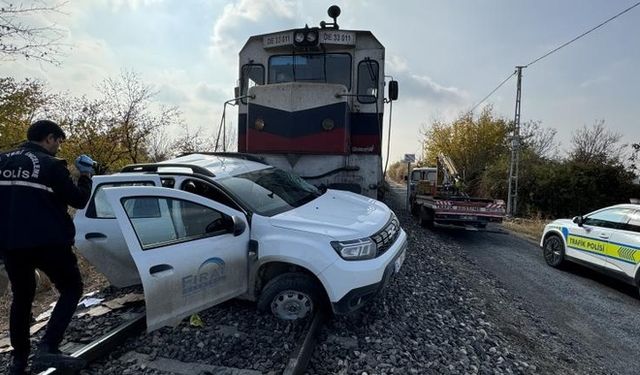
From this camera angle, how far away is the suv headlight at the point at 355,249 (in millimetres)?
3547

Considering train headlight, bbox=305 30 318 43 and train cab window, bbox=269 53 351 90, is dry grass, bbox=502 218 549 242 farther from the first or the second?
train headlight, bbox=305 30 318 43

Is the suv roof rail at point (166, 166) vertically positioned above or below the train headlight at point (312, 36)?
below

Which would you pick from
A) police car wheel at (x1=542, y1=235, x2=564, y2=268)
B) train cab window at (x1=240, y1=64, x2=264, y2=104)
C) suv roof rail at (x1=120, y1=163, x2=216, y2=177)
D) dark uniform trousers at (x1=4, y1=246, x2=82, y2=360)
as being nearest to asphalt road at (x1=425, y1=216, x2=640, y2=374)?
police car wheel at (x1=542, y1=235, x2=564, y2=268)

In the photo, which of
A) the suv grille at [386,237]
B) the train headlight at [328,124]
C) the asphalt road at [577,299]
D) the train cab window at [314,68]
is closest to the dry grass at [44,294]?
the suv grille at [386,237]

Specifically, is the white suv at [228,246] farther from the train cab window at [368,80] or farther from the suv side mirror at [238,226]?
the train cab window at [368,80]

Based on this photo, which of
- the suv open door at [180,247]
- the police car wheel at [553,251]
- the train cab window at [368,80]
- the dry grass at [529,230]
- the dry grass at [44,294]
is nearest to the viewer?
the suv open door at [180,247]

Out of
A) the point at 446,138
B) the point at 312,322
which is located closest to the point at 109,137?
the point at 312,322

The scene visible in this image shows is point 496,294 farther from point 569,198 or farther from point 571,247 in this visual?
point 569,198

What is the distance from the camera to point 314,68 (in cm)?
751

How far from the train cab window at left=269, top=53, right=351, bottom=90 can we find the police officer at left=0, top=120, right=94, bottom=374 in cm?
501

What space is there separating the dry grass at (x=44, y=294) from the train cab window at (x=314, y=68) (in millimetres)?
4871

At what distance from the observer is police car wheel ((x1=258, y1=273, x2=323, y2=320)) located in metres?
3.71

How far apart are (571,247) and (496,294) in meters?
2.94

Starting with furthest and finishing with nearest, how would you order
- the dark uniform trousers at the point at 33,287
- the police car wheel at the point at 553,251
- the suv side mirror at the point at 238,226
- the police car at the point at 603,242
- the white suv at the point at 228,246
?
the police car wheel at the point at 553,251 → the police car at the point at 603,242 → the suv side mirror at the point at 238,226 → the white suv at the point at 228,246 → the dark uniform trousers at the point at 33,287
